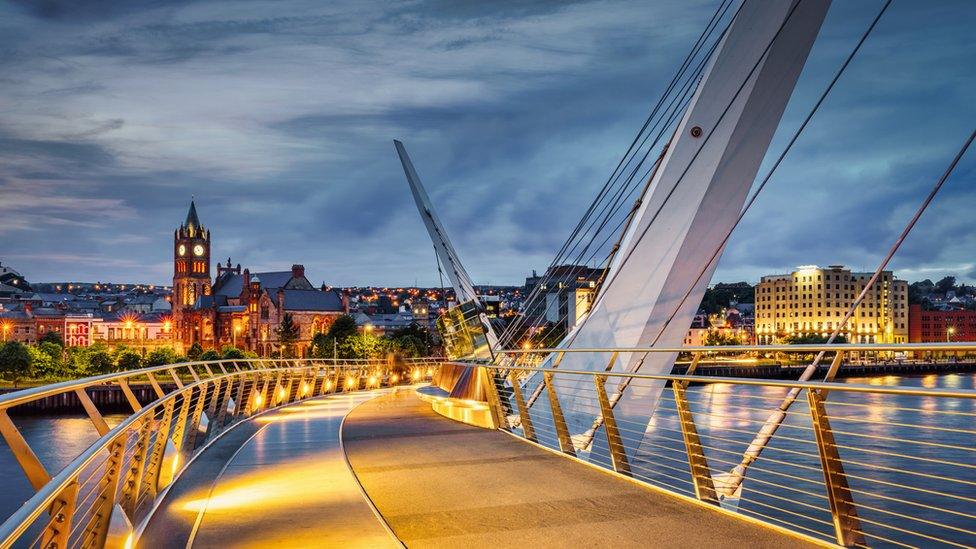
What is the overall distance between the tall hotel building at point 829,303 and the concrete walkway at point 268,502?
567 ft

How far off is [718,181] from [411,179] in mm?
27569

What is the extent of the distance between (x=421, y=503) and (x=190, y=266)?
7407 inches

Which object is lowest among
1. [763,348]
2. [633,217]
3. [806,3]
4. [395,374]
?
[395,374]

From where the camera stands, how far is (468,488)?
24.3 ft

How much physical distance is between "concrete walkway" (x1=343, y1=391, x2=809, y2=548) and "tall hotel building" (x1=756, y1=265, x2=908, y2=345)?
17259 centimetres

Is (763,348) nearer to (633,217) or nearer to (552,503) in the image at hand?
(552,503)

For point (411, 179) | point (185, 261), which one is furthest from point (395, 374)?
point (185, 261)

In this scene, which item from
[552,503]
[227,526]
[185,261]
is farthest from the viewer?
[185,261]

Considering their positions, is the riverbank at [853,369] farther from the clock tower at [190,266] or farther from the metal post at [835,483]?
the metal post at [835,483]

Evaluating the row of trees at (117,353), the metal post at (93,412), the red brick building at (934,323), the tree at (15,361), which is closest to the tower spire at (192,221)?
the row of trees at (117,353)

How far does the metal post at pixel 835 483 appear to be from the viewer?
489 centimetres

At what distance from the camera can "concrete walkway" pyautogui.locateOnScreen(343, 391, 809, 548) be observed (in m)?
5.46

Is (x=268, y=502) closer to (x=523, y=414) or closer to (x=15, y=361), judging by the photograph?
(x=523, y=414)

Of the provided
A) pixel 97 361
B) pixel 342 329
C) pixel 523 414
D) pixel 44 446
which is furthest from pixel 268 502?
pixel 342 329
